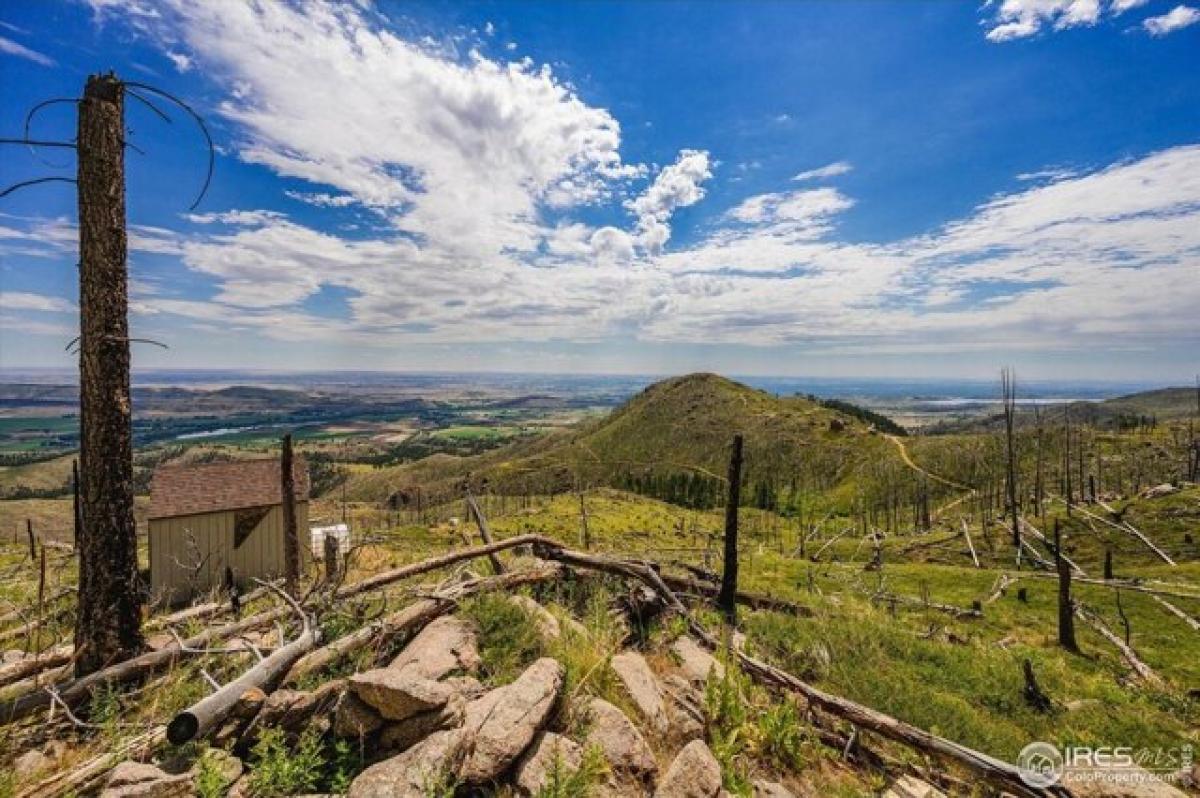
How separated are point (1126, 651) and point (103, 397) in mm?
32955

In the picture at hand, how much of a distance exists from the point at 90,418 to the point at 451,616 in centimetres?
516

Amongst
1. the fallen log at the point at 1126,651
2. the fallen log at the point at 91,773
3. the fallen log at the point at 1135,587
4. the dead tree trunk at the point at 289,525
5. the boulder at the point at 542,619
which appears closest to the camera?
the fallen log at the point at 91,773

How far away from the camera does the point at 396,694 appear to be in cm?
533

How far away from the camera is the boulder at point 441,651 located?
6.56m

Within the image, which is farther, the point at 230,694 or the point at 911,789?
the point at 911,789

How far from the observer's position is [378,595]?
931cm

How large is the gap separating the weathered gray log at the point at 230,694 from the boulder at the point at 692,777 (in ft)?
13.7

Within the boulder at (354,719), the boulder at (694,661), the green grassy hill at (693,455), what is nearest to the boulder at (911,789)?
the boulder at (694,661)

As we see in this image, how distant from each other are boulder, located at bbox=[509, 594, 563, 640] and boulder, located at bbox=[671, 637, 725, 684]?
211cm

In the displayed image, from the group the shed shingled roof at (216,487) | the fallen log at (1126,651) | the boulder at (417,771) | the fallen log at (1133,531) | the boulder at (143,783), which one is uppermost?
the boulder at (143,783)

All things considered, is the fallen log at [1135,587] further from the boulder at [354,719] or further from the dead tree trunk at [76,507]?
the dead tree trunk at [76,507]

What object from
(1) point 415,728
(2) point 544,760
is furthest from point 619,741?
(1) point 415,728

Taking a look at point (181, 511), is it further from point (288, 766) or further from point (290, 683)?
point (288, 766)

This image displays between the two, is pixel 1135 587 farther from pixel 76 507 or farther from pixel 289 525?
pixel 76 507
